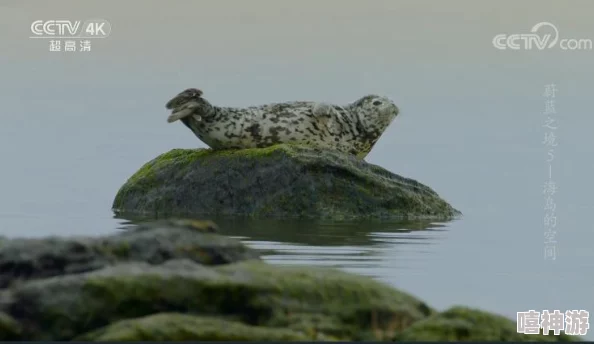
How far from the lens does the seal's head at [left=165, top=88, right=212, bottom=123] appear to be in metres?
17.3

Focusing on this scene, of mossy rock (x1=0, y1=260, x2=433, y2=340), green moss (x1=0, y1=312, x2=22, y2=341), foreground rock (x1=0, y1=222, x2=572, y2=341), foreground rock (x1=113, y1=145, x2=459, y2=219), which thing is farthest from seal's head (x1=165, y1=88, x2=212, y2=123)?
green moss (x1=0, y1=312, x2=22, y2=341)

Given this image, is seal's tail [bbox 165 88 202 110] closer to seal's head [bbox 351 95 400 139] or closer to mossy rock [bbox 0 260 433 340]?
seal's head [bbox 351 95 400 139]

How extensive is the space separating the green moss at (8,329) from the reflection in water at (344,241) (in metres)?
4.52

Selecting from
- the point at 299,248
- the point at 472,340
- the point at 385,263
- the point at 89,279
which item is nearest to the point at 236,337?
the point at 89,279

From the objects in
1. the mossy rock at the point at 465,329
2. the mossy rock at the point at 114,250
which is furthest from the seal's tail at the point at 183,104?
the mossy rock at the point at 465,329

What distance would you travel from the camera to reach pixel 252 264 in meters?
7.04

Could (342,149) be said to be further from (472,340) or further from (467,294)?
(472,340)

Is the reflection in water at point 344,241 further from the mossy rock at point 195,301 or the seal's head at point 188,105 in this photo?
the mossy rock at point 195,301

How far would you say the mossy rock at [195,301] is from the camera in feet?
20.9

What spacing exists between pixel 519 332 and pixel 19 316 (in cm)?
289

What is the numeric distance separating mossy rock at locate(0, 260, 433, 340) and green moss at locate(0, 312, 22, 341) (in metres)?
0.07

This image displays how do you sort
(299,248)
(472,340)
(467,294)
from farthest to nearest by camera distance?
(299,248) < (467,294) < (472,340)

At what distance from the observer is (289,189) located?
16.3 metres

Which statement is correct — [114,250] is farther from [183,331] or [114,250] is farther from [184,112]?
[184,112]
